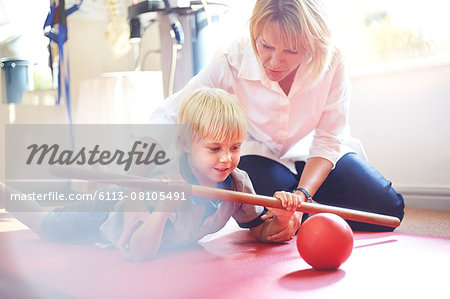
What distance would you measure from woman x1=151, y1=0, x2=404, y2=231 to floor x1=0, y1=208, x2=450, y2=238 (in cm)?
8

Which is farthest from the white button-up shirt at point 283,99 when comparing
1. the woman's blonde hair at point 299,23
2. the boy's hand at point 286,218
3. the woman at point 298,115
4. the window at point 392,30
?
the window at point 392,30

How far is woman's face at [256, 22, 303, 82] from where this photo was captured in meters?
1.12

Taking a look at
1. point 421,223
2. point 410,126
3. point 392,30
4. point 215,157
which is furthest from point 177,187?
point 392,30

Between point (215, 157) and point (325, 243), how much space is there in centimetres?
28

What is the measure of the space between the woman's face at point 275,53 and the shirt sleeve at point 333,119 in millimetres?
183

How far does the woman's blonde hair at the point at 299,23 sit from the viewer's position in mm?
1122

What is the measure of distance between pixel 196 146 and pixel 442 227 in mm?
801

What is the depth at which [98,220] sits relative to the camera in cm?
125

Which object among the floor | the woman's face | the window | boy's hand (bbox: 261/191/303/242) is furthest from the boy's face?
the window

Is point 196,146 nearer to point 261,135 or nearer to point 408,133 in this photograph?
point 261,135

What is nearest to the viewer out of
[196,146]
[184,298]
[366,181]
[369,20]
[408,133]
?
[184,298]

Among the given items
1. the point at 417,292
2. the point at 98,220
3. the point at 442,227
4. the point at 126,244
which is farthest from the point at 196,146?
the point at 442,227

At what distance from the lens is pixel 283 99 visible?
132 centimetres

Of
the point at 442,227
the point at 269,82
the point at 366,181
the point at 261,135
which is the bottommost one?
the point at 442,227
